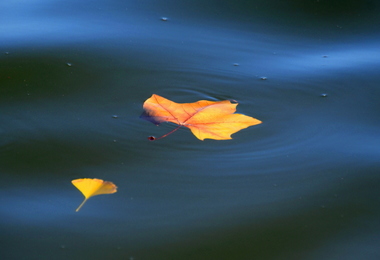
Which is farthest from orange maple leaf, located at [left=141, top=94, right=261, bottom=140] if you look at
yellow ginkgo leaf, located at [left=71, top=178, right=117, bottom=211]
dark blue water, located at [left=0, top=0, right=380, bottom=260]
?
yellow ginkgo leaf, located at [left=71, top=178, right=117, bottom=211]

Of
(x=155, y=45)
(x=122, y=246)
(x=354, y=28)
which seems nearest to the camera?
(x=122, y=246)

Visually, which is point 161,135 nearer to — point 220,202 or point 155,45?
point 220,202

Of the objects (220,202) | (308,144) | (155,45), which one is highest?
(155,45)

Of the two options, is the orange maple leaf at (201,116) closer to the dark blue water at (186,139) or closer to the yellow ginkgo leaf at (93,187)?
the dark blue water at (186,139)

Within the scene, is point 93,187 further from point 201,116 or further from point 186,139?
point 201,116

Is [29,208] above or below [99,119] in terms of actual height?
below

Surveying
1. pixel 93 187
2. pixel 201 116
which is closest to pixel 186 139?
pixel 201 116

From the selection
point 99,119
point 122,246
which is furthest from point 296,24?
point 122,246
